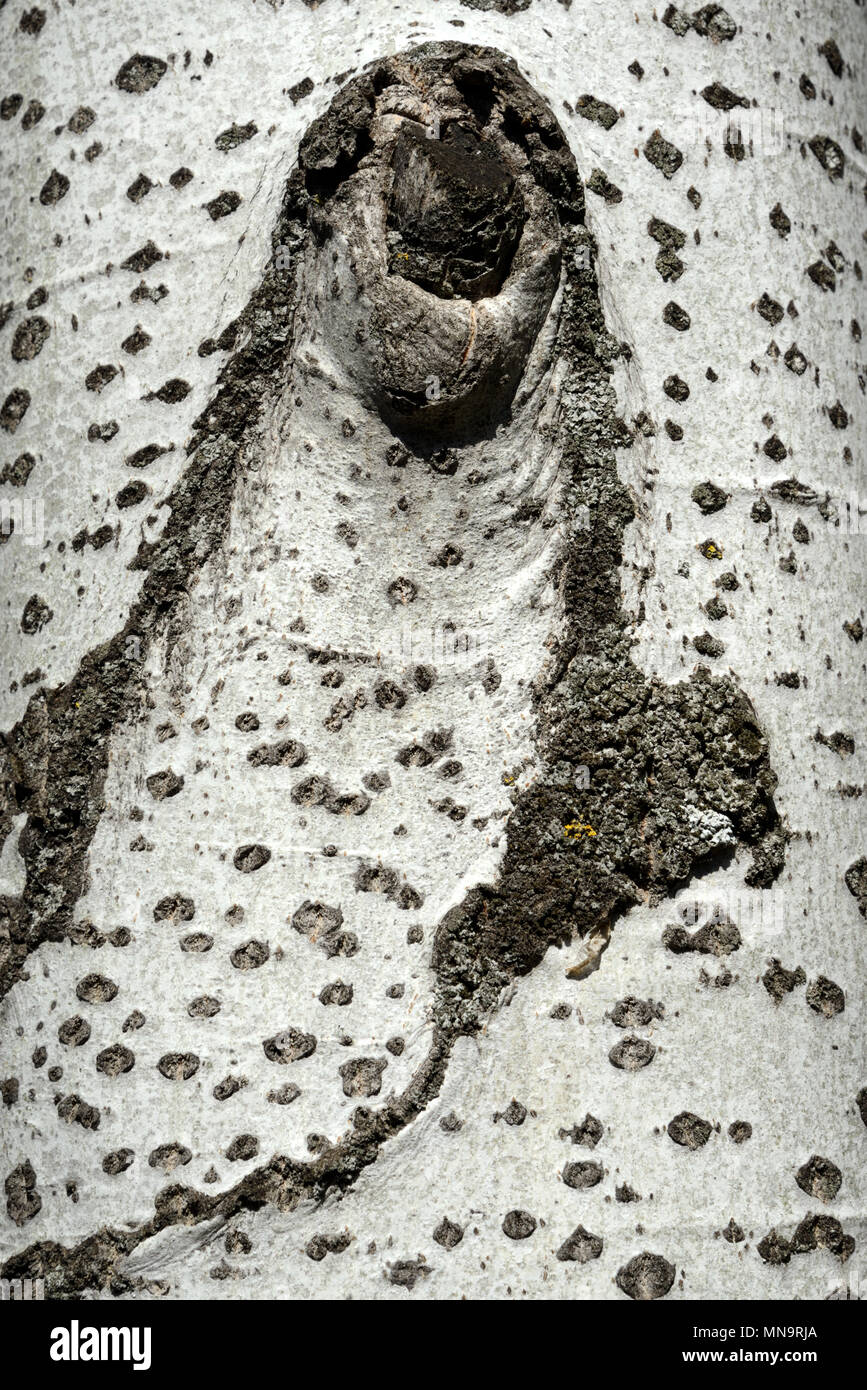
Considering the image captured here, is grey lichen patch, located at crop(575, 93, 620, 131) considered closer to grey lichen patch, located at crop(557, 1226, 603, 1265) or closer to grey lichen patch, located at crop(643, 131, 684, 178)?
grey lichen patch, located at crop(643, 131, 684, 178)

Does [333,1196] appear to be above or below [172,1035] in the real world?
below

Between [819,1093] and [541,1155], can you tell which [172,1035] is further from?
[819,1093]

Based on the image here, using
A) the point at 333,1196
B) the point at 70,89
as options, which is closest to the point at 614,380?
the point at 70,89

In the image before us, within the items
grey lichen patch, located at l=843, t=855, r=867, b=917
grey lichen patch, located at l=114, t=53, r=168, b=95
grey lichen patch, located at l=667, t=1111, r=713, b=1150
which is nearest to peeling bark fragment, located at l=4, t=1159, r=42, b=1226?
grey lichen patch, located at l=667, t=1111, r=713, b=1150

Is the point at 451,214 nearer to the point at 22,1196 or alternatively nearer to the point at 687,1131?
the point at 687,1131

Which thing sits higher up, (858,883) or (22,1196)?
(858,883)

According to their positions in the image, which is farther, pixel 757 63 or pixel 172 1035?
pixel 757 63

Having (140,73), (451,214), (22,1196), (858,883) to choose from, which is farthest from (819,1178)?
(140,73)

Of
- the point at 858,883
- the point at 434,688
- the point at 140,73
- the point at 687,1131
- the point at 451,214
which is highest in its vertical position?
the point at 140,73

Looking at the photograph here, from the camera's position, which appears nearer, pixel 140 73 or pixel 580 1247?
pixel 580 1247
